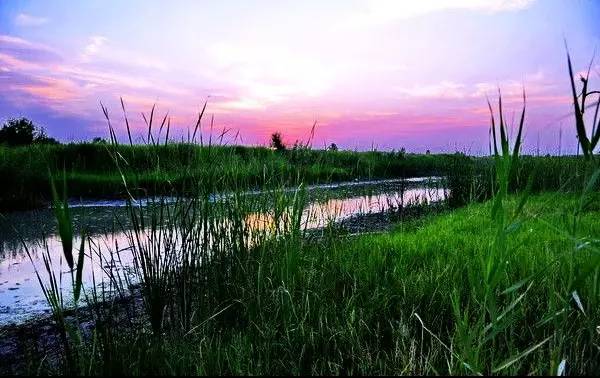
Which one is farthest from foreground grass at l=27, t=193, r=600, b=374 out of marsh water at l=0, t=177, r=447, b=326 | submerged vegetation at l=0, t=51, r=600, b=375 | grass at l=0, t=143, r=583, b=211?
grass at l=0, t=143, r=583, b=211

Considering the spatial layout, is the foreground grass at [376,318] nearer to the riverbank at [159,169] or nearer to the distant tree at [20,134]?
the riverbank at [159,169]

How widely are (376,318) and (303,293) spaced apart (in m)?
0.46

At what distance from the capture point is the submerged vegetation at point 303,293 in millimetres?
1976

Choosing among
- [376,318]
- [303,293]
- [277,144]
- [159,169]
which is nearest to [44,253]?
[159,169]

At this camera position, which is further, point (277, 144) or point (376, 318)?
point (277, 144)

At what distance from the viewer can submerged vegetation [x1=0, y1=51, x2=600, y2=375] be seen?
1.98 meters

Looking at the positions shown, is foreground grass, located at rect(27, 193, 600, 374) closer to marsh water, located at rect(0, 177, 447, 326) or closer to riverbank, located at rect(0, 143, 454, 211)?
marsh water, located at rect(0, 177, 447, 326)

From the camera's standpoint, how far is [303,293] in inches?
119

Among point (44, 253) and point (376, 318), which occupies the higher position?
point (44, 253)

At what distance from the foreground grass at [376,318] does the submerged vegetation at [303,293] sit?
1cm

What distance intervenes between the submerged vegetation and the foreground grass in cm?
1

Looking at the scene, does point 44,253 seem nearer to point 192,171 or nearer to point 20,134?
point 192,171

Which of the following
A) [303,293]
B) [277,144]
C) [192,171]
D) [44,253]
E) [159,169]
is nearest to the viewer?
[303,293]

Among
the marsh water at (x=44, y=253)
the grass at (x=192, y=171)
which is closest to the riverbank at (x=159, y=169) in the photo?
the grass at (x=192, y=171)
